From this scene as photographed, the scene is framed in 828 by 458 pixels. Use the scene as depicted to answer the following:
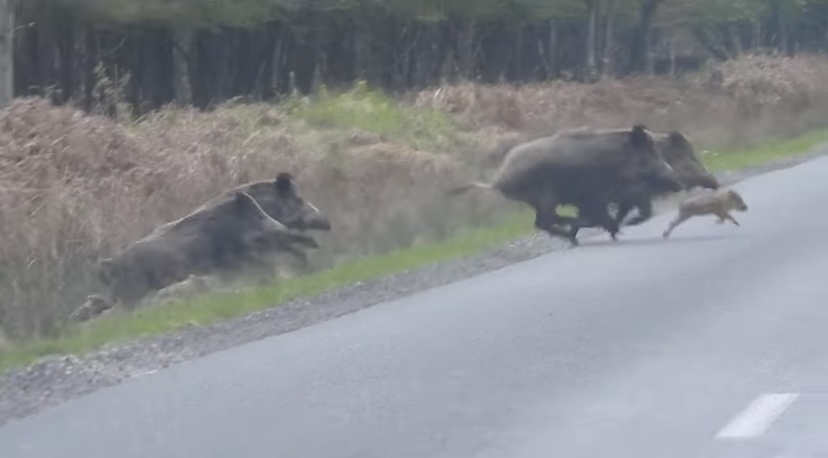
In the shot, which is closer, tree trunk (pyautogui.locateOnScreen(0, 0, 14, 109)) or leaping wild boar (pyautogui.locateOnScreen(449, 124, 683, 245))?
leaping wild boar (pyautogui.locateOnScreen(449, 124, 683, 245))

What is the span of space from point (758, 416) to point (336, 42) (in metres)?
43.2

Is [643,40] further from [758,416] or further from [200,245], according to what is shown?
[758,416]

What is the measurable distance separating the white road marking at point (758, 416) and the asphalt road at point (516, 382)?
0.02m

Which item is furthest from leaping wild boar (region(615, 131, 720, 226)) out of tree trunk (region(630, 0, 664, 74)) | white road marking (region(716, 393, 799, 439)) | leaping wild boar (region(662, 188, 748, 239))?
tree trunk (region(630, 0, 664, 74))

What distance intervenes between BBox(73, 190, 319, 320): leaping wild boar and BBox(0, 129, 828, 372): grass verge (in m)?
0.83

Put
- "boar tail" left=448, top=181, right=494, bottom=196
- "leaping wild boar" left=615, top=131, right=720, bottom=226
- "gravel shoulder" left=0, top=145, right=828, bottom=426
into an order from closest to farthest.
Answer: "gravel shoulder" left=0, top=145, right=828, bottom=426, "leaping wild boar" left=615, top=131, right=720, bottom=226, "boar tail" left=448, top=181, right=494, bottom=196

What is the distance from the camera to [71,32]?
37969mm

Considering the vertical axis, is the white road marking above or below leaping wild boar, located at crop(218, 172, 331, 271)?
above

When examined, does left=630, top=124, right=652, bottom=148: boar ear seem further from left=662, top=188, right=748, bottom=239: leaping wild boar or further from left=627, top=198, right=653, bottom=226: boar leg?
left=662, top=188, right=748, bottom=239: leaping wild boar

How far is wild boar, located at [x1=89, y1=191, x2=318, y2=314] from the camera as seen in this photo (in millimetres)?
18703

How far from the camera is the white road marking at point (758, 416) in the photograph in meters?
10.4

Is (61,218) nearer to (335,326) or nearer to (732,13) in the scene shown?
(335,326)

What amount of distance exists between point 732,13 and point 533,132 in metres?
32.2

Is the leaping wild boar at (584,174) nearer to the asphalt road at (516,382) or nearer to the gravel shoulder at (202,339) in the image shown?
the gravel shoulder at (202,339)
